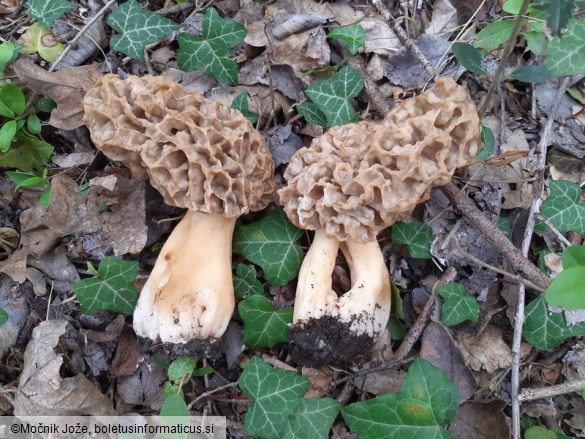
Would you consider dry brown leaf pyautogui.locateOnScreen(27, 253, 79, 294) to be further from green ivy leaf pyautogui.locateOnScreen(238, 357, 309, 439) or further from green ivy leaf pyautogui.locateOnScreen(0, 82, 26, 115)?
green ivy leaf pyautogui.locateOnScreen(238, 357, 309, 439)

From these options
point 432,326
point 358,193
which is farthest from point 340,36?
point 432,326

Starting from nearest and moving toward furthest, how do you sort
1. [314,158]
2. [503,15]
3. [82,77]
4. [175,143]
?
[175,143] → [314,158] → [82,77] → [503,15]

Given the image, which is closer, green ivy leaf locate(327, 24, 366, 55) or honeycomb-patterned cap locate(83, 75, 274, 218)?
honeycomb-patterned cap locate(83, 75, 274, 218)

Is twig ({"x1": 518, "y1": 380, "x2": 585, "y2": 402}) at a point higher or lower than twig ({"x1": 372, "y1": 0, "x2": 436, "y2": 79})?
lower

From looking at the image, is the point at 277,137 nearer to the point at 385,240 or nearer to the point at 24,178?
the point at 385,240

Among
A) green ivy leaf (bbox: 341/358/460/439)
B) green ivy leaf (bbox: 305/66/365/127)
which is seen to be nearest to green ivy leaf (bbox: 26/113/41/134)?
green ivy leaf (bbox: 305/66/365/127)

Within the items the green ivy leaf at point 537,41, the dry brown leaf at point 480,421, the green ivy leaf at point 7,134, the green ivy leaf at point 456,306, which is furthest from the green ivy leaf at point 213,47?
the dry brown leaf at point 480,421

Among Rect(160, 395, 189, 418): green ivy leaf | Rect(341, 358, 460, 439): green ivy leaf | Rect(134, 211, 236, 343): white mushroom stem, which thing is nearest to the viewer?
Rect(341, 358, 460, 439): green ivy leaf
